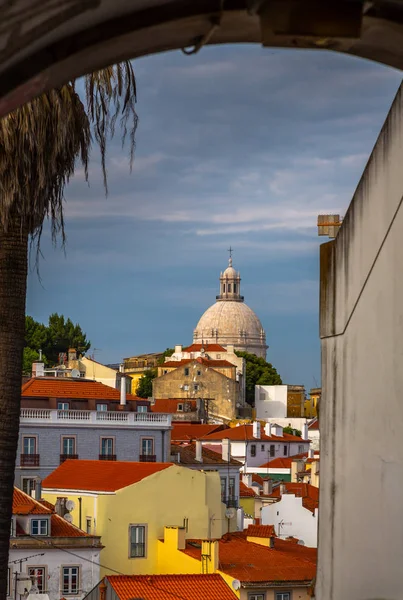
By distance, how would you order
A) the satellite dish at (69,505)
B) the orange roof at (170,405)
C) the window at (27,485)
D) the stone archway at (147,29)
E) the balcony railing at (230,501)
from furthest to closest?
the orange roof at (170,405), the balcony railing at (230,501), the window at (27,485), the satellite dish at (69,505), the stone archway at (147,29)

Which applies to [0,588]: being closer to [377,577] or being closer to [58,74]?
[377,577]

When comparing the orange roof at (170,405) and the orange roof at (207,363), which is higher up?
the orange roof at (207,363)

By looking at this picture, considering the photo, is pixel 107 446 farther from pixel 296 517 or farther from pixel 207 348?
pixel 207 348

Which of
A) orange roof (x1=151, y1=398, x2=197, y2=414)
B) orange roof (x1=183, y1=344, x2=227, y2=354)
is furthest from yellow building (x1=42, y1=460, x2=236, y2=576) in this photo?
orange roof (x1=183, y1=344, x2=227, y2=354)

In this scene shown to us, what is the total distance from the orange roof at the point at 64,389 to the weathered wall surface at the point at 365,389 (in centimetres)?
4984

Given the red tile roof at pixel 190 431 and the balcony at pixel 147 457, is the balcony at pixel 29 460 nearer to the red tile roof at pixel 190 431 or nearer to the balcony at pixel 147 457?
the balcony at pixel 147 457

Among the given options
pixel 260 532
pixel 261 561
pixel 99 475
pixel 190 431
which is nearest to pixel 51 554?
pixel 261 561

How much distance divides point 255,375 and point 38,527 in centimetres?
12571

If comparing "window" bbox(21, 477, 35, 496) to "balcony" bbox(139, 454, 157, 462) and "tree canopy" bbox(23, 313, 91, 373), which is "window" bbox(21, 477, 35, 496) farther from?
"tree canopy" bbox(23, 313, 91, 373)

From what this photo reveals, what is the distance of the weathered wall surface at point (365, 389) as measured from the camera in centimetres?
580

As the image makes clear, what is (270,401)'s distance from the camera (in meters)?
151

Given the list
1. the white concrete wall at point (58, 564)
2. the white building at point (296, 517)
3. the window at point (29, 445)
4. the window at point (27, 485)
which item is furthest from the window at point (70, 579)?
the window at point (29, 445)

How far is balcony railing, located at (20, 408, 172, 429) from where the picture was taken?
5238 cm

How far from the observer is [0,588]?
29.2 feet
